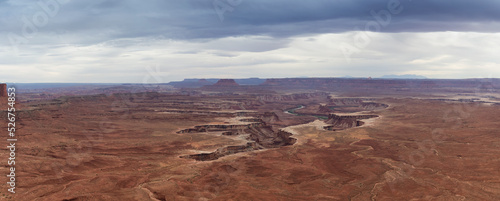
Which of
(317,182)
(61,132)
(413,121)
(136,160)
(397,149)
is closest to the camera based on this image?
(317,182)

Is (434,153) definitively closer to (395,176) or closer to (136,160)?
(395,176)

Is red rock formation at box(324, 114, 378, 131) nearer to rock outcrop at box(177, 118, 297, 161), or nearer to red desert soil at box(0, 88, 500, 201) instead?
red desert soil at box(0, 88, 500, 201)

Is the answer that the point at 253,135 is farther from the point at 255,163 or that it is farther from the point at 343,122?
the point at 255,163

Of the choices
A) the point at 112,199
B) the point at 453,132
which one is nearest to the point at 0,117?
the point at 112,199

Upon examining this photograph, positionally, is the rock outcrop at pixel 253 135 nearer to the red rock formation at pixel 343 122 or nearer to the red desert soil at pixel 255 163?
the red desert soil at pixel 255 163

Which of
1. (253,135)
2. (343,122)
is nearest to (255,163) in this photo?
(253,135)

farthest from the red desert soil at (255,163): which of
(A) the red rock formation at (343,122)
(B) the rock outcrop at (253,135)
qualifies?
(A) the red rock formation at (343,122)

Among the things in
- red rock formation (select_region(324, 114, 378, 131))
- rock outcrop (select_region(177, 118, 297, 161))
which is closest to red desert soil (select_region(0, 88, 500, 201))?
rock outcrop (select_region(177, 118, 297, 161))

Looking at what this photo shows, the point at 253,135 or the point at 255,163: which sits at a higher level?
the point at 255,163
